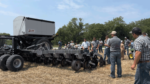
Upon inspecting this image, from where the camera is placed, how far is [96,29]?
52344 mm

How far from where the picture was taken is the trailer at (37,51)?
5995mm

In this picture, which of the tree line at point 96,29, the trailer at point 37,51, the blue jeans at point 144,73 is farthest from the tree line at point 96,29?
the blue jeans at point 144,73

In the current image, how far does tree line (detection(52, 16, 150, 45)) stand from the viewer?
162 ft

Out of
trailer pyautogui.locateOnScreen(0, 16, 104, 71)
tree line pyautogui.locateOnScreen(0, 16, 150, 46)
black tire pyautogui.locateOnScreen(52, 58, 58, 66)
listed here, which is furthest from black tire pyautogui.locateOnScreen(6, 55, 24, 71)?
tree line pyautogui.locateOnScreen(0, 16, 150, 46)

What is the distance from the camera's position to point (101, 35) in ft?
166

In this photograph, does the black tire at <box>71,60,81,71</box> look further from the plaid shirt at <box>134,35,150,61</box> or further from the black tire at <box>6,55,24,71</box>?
the plaid shirt at <box>134,35,150,61</box>

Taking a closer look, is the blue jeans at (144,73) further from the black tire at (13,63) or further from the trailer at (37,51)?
the black tire at (13,63)

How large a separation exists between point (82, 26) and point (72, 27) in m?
5.24

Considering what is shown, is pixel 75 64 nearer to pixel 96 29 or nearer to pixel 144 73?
pixel 144 73

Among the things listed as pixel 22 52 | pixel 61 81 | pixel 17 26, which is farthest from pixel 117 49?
pixel 17 26

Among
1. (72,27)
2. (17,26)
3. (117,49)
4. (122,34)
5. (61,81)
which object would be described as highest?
(72,27)

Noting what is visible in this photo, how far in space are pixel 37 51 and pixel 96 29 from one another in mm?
47056

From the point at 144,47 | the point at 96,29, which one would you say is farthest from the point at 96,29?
the point at 144,47

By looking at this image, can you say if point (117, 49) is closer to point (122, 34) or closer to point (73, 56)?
point (73, 56)
